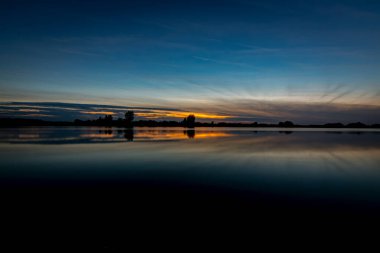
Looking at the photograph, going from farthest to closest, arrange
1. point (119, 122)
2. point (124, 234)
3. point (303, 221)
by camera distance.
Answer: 1. point (119, 122)
2. point (303, 221)
3. point (124, 234)

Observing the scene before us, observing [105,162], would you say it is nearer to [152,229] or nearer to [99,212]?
[99,212]

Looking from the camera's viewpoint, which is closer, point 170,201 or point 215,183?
point 170,201

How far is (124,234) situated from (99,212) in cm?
168

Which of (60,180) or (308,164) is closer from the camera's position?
(60,180)

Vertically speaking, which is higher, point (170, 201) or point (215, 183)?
point (170, 201)

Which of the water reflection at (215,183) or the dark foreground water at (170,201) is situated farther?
the water reflection at (215,183)

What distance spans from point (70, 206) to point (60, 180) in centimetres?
394

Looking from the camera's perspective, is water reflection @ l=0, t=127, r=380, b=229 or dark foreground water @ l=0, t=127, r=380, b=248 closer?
dark foreground water @ l=0, t=127, r=380, b=248

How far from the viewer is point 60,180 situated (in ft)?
35.7

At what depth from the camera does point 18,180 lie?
35.5 ft

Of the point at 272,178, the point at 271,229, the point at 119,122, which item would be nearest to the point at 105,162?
the point at 272,178

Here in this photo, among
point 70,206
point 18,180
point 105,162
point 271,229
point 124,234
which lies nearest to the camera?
point 124,234

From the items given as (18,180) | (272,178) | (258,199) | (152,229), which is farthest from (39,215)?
(272,178)

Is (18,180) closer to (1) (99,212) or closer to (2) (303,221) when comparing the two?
(1) (99,212)
